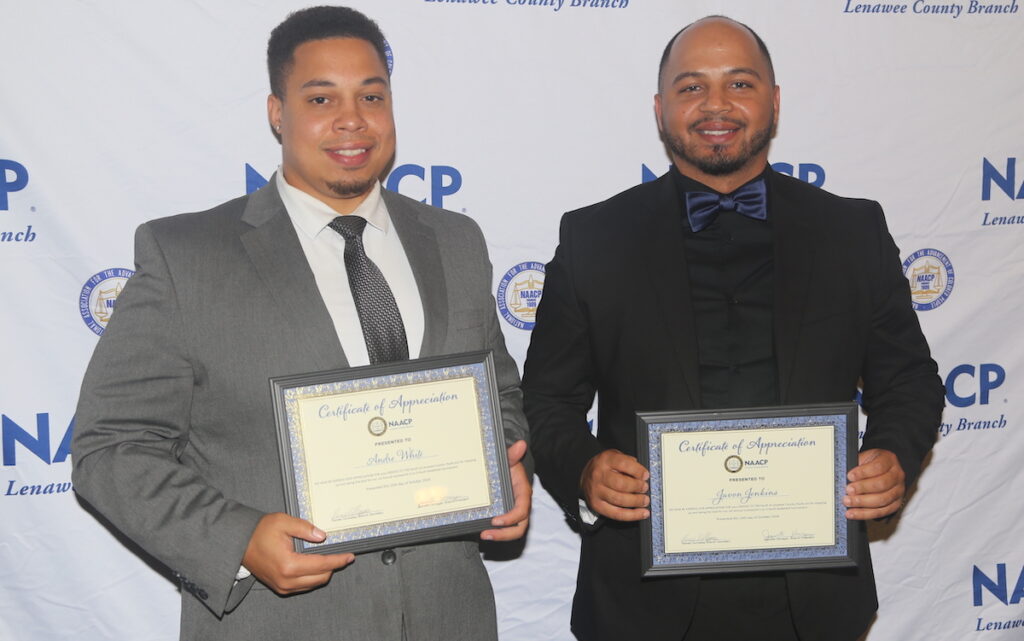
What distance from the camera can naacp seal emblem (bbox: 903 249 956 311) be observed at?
305 cm

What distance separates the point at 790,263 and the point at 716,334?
0.26 m

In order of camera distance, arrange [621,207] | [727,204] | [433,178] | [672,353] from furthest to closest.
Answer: [433,178], [621,207], [727,204], [672,353]

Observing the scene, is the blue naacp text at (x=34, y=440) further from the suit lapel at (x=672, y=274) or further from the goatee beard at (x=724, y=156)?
the goatee beard at (x=724, y=156)

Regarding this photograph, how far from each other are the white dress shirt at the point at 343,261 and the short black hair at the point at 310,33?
246 mm

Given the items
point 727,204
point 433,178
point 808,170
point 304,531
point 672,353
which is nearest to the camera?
point 304,531

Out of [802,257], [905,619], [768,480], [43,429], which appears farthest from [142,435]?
[905,619]

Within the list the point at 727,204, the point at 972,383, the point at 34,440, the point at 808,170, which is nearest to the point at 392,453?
the point at 727,204

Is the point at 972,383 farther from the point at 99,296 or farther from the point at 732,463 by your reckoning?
the point at 99,296

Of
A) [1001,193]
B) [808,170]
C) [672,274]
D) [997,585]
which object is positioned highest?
[808,170]

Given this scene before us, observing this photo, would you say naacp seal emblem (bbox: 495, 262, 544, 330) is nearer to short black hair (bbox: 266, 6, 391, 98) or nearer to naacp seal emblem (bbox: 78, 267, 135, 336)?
short black hair (bbox: 266, 6, 391, 98)

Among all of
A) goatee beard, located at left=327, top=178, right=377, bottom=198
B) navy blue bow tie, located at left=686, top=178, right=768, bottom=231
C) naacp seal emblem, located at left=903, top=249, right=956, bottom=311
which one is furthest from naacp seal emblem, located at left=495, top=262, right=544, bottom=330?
naacp seal emblem, located at left=903, top=249, right=956, bottom=311

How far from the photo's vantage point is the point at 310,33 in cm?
200

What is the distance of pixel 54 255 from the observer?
8.38 ft

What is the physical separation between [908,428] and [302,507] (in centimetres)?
150
